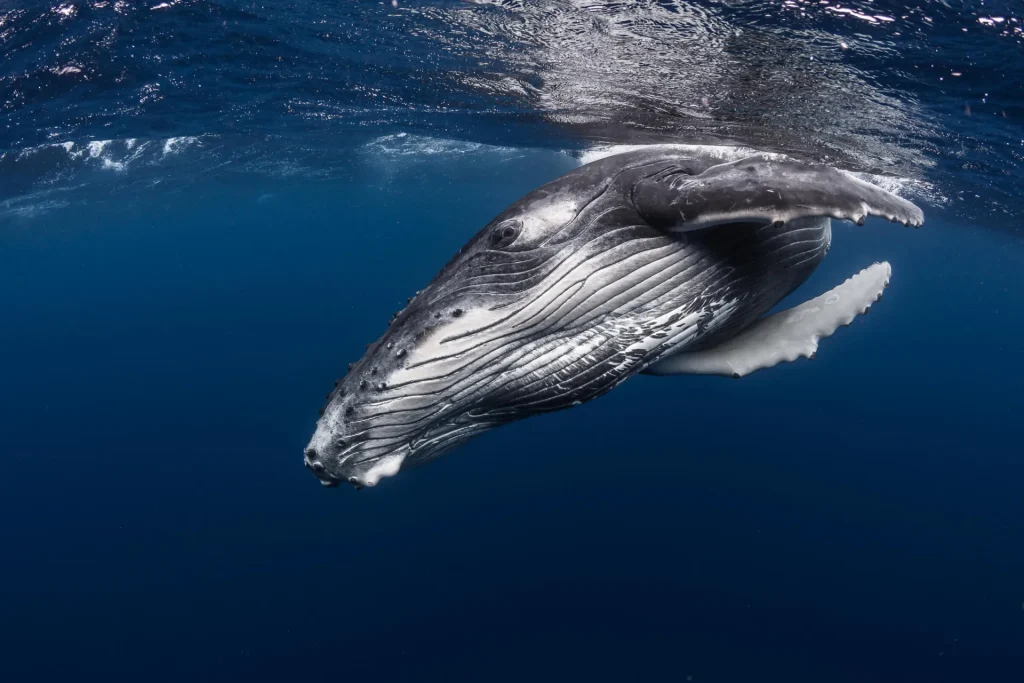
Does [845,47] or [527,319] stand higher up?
[845,47]

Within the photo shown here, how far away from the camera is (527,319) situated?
3.09 m

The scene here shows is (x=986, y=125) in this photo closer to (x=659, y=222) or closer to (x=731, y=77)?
(x=731, y=77)

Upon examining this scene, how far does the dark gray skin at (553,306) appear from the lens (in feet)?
9.84

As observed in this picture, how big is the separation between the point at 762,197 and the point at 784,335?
178 centimetres

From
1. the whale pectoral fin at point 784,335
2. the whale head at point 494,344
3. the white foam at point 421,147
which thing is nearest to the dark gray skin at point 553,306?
the whale head at point 494,344

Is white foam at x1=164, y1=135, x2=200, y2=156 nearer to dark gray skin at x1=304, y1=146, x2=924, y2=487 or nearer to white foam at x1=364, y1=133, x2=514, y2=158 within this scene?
white foam at x1=364, y1=133, x2=514, y2=158

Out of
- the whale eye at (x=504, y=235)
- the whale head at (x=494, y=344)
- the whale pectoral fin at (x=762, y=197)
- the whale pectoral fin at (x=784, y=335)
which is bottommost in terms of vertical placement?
the whale pectoral fin at (x=784, y=335)

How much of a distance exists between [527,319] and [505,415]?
679 mm

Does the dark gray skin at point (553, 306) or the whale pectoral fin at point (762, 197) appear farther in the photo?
the dark gray skin at point (553, 306)

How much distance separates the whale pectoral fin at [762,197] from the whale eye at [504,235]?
664 millimetres

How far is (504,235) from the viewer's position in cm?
324

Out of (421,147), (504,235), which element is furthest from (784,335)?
(421,147)

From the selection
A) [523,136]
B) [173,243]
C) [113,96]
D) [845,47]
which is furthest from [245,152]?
[173,243]

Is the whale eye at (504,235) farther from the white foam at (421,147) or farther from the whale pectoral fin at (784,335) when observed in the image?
the white foam at (421,147)
